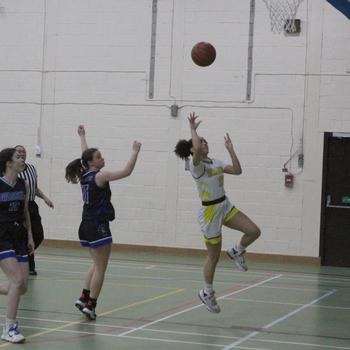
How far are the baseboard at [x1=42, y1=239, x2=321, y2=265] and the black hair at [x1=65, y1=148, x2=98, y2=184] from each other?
7.17m

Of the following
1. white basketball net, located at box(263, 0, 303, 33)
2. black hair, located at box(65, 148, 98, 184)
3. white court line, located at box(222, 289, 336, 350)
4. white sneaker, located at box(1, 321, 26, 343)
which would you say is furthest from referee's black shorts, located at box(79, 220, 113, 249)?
white basketball net, located at box(263, 0, 303, 33)

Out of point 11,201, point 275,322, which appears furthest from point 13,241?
point 275,322

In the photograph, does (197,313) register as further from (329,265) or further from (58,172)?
(58,172)

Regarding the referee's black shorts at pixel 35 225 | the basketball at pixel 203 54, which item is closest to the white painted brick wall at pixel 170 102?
the referee's black shorts at pixel 35 225

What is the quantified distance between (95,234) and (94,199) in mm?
369

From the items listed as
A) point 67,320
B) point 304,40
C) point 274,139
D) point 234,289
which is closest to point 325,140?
point 274,139

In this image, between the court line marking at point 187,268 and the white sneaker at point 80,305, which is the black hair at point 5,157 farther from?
the court line marking at point 187,268

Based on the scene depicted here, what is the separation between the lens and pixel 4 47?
1683 centimetres

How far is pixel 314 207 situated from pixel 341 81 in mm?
2323

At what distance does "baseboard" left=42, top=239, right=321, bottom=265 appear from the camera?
15.0 metres

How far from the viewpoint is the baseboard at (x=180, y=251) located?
15008 millimetres

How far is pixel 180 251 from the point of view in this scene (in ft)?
51.5

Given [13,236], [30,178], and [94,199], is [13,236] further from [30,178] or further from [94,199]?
[30,178]

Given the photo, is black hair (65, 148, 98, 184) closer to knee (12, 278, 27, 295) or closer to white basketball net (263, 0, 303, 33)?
knee (12, 278, 27, 295)
